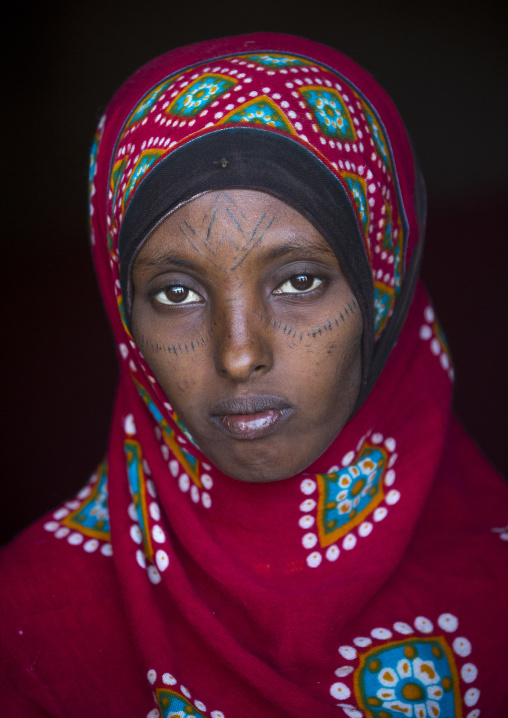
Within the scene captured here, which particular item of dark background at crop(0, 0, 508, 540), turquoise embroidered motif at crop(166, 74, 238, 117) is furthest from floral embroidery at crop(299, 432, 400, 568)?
dark background at crop(0, 0, 508, 540)

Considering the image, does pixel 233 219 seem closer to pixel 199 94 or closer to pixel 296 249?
pixel 296 249

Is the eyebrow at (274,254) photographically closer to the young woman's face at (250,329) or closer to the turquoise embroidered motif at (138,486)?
the young woman's face at (250,329)

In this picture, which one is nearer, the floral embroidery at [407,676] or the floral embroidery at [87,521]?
the floral embroidery at [407,676]

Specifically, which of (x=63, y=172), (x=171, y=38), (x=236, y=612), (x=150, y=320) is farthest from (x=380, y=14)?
(x=236, y=612)

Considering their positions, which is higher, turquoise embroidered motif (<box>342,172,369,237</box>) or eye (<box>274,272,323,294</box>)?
turquoise embroidered motif (<box>342,172,369,237</box>)

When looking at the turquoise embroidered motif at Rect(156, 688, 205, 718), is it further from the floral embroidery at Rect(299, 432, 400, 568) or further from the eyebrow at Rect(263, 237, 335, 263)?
the eyebrow at Rect(263, 237, 335, 263)

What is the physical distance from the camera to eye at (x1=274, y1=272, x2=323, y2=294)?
1196mm

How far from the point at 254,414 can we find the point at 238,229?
30cm

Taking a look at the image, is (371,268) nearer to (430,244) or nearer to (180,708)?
(180,708)

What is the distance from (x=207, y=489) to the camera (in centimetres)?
140

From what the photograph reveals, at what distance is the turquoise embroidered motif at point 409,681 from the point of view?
1.24 meters

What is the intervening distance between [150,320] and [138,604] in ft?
1.71

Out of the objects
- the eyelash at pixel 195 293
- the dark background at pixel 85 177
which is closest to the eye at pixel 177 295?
the eyelash at pixel 195 293

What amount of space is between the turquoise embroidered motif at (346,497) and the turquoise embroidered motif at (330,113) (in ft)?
2.00
